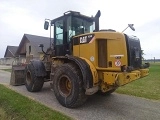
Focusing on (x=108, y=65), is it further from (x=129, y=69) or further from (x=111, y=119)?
(x=111, y=119)

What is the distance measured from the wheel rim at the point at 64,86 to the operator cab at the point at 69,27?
3.38ft

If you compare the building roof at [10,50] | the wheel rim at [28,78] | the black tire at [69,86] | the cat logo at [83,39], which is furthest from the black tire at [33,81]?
the building roof at [10,50]

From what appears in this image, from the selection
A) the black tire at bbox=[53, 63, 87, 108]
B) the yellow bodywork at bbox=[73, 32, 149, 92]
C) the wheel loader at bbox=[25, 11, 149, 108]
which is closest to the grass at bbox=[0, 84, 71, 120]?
the black tire at bbox=[53, 63, 87, 108]

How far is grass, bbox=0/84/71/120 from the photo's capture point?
17.1 feet

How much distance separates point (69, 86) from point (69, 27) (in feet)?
6.94

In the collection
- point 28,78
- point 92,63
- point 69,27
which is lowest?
point 28,78

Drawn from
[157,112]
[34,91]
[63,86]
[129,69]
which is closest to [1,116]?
[63,86]

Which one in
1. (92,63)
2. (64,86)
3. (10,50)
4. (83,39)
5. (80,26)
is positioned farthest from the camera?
(10,50)

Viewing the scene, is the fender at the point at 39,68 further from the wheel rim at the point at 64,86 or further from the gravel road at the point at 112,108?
the wheel rim at the point at 64,86

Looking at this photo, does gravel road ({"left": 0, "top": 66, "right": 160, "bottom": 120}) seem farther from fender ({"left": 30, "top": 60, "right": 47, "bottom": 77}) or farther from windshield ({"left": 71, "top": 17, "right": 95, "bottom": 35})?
windshield ({"left": 71, "top": 17, "right": 95, "bottom": 35})

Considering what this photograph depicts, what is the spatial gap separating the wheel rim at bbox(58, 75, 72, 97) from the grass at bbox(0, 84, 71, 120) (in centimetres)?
77

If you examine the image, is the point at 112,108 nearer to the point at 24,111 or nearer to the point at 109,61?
the point at 109,61

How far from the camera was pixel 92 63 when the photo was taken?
19.5 ft

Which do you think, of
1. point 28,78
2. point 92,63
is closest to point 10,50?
point 28,78
